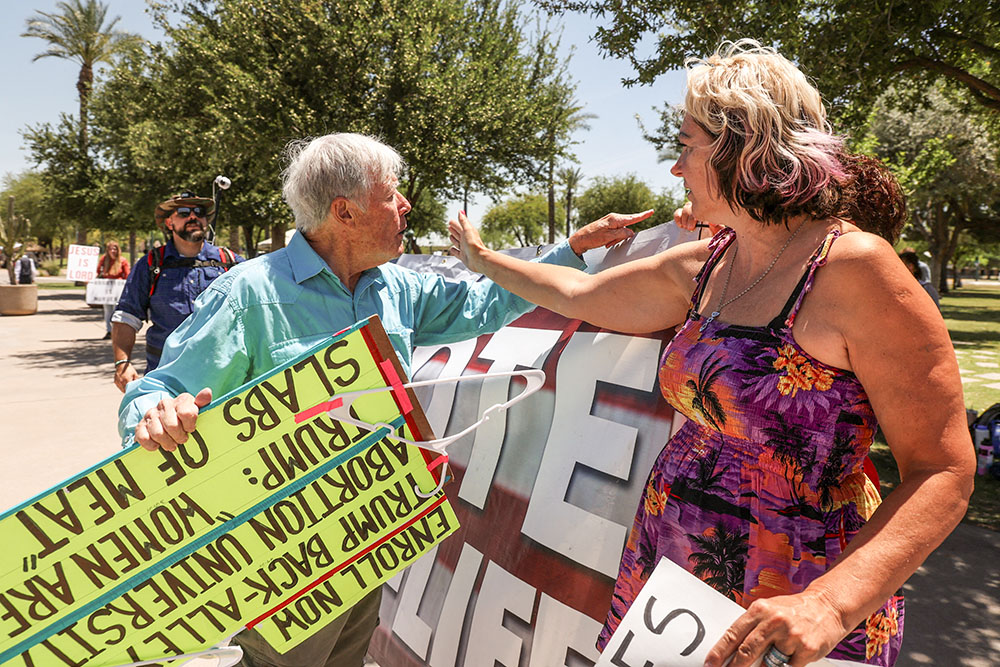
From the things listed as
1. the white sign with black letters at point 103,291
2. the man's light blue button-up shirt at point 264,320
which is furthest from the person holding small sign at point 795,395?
the white sign with black letters at point 103,291

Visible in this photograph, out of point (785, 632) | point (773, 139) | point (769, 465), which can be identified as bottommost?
point (785, 632)

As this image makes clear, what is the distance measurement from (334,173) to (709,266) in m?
1.09

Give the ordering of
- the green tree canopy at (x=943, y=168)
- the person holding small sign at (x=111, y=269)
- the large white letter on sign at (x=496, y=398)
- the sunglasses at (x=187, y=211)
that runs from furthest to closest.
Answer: the green tree canopy at (x=943, y=168) < the person holding small sign at (x=111, y=269) < the sunglasses at (x=187, y=211) < the large white letter on sign at (x=496, y=398)

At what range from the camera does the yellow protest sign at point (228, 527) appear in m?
1.45

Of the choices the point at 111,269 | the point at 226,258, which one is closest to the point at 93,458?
the point at 226,258

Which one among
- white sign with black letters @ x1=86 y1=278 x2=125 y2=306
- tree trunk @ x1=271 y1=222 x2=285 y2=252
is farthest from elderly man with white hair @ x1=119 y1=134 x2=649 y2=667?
tree trunk @ x1=271 y1=222 x2=285 y2=252

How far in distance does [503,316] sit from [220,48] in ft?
32.7

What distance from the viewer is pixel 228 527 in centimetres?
156

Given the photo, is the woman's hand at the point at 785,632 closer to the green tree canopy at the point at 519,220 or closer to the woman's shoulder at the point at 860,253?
the woman's shoulder at the point at 860,253

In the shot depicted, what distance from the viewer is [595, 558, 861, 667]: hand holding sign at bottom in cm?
120

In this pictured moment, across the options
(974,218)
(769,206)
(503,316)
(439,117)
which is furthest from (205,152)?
(974,218)

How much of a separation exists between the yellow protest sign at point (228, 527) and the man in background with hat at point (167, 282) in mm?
3369

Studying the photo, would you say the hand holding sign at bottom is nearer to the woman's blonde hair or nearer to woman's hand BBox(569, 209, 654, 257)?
the woman's blonde hair

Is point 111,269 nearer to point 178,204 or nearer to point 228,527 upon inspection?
point 178,204
